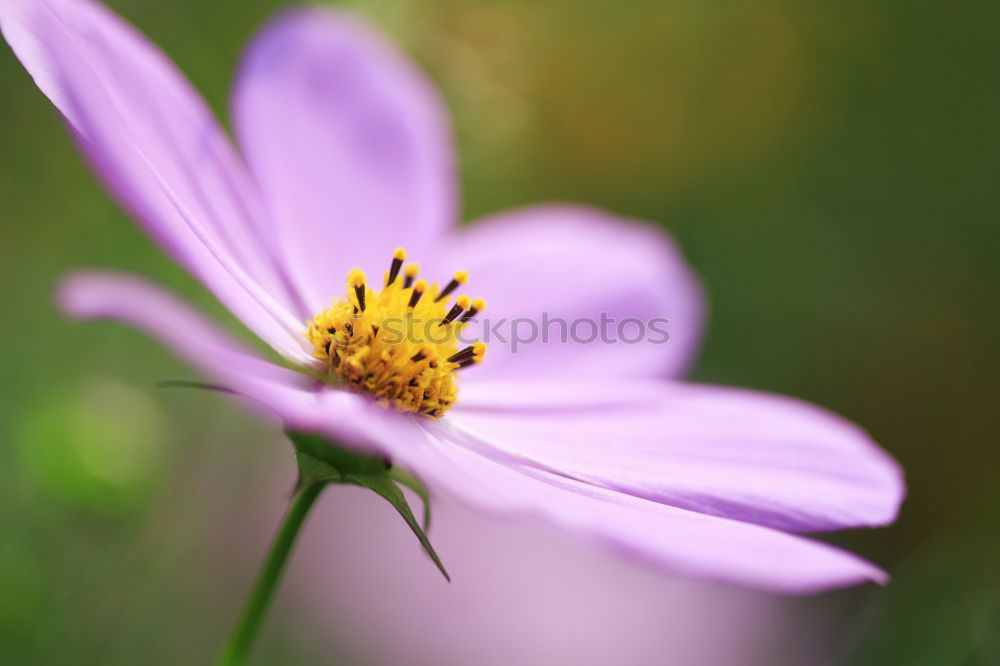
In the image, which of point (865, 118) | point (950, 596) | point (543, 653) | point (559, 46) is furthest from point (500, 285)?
point (865, 118)

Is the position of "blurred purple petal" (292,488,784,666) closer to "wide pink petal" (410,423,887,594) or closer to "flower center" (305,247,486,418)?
"flower center" (305,247,486,418)

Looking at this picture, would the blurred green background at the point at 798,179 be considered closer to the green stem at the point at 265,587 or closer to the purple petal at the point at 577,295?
the purple petal at the point at 577,295

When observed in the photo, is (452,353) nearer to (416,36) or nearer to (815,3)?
(416,36)

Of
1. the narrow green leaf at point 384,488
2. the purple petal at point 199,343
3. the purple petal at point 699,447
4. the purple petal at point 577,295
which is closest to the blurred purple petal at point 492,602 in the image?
the purple petal at point 577,295

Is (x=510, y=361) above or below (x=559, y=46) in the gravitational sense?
below

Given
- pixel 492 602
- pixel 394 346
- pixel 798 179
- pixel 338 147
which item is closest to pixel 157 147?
pixel 394 346

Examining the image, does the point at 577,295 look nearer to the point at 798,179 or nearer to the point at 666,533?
the point at 666,533
